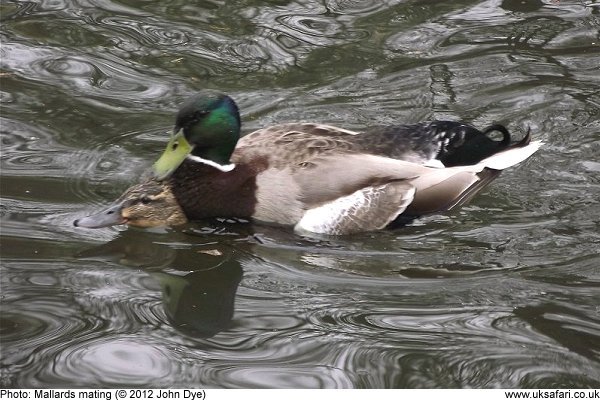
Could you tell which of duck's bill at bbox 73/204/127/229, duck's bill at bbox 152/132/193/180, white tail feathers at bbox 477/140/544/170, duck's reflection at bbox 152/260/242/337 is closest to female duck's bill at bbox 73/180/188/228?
duck's bill at bbox 73/204/127/229

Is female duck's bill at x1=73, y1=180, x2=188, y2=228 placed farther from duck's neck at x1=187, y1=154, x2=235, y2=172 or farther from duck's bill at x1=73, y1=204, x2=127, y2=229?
duck's neck at x1=187, y1=154, x2=235, y2=172

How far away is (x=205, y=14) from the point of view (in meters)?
10.6

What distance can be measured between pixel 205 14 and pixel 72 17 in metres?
1.20

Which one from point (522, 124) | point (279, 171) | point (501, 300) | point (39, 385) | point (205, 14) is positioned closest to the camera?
point (39, 385)

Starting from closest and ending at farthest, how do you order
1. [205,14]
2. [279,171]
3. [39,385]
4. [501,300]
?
[39,385], [501,300], [279,171], [205,14]

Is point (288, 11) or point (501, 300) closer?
point (501, 300)

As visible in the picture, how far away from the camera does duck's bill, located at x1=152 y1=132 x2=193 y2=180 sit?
7.66 metres

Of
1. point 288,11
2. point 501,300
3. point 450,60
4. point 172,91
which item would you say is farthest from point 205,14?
point 501,300

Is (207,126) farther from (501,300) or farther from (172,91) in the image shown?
(501,300)

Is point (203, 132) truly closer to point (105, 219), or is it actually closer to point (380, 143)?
point (105, 219)

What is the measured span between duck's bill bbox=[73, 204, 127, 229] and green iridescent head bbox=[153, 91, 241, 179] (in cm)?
37

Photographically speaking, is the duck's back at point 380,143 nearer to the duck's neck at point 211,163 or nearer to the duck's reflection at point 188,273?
the duck's neck at point 211,163

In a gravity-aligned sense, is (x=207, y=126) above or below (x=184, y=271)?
above

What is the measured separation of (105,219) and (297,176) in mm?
1281
